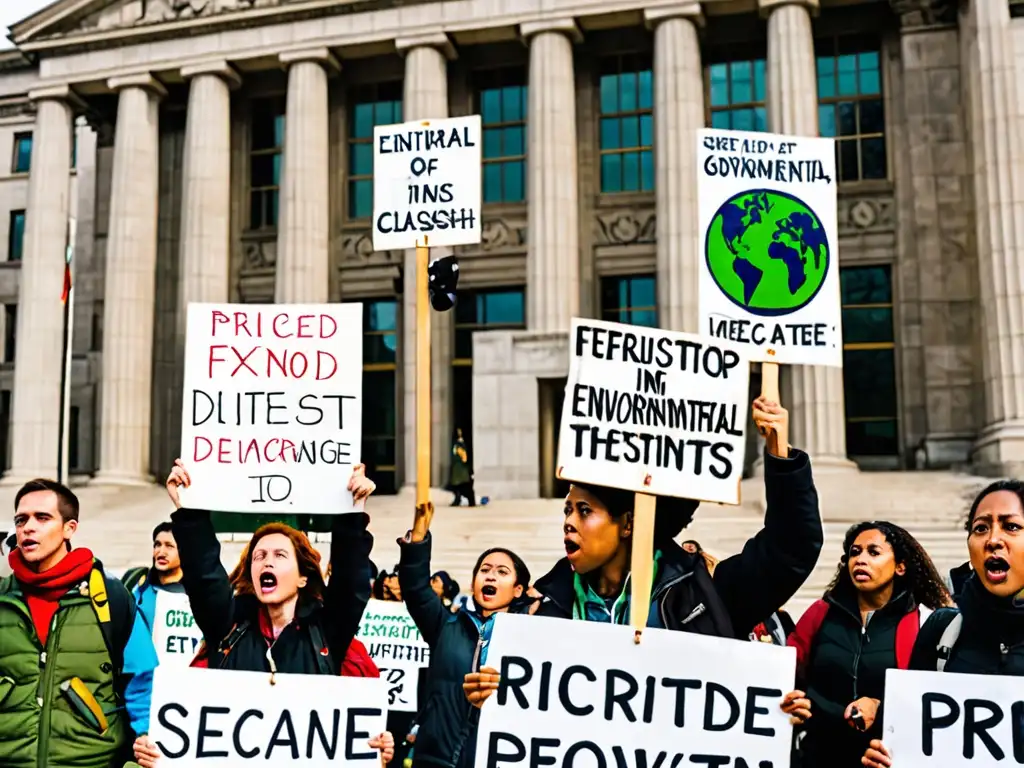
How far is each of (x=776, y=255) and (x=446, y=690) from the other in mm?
2756

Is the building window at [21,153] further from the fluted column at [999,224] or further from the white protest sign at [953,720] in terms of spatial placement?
the white protest sign at [953,720]

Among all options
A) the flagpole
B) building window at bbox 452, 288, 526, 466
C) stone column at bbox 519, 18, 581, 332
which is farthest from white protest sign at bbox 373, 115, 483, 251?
building window at bbox 452, 288, 526, 466

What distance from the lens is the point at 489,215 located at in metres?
33.1

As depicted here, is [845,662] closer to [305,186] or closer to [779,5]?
[779,5]

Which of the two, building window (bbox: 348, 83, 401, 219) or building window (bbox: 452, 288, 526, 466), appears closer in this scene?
building window (bbox: 452, 288, 526, 466)

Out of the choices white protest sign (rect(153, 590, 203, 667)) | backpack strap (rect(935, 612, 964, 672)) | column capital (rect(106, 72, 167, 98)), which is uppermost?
column capital (rect(106, 72, 167, 98))

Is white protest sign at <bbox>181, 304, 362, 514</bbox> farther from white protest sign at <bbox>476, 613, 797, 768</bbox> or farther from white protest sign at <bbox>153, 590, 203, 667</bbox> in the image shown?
white protest sign at <bbox>153, 590, 203, 667</bbox>

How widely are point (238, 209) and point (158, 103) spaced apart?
3.67 m

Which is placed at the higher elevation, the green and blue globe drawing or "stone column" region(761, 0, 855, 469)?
"stone column" region(761, 0, 855, 469)

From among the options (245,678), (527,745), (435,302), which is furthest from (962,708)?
(435,302)

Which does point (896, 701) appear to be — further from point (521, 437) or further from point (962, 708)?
point (521, 437)

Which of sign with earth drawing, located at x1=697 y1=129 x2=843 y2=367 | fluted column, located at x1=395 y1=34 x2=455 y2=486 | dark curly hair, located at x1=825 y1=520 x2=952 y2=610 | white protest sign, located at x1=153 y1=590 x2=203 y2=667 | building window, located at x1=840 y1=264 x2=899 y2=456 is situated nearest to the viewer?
dark curly hair, located at x1=825 y1=520 x2=952 y2=610

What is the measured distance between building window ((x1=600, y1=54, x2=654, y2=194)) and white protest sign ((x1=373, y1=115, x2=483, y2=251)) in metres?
24.0

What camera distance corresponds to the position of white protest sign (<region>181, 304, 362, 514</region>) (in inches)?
230
